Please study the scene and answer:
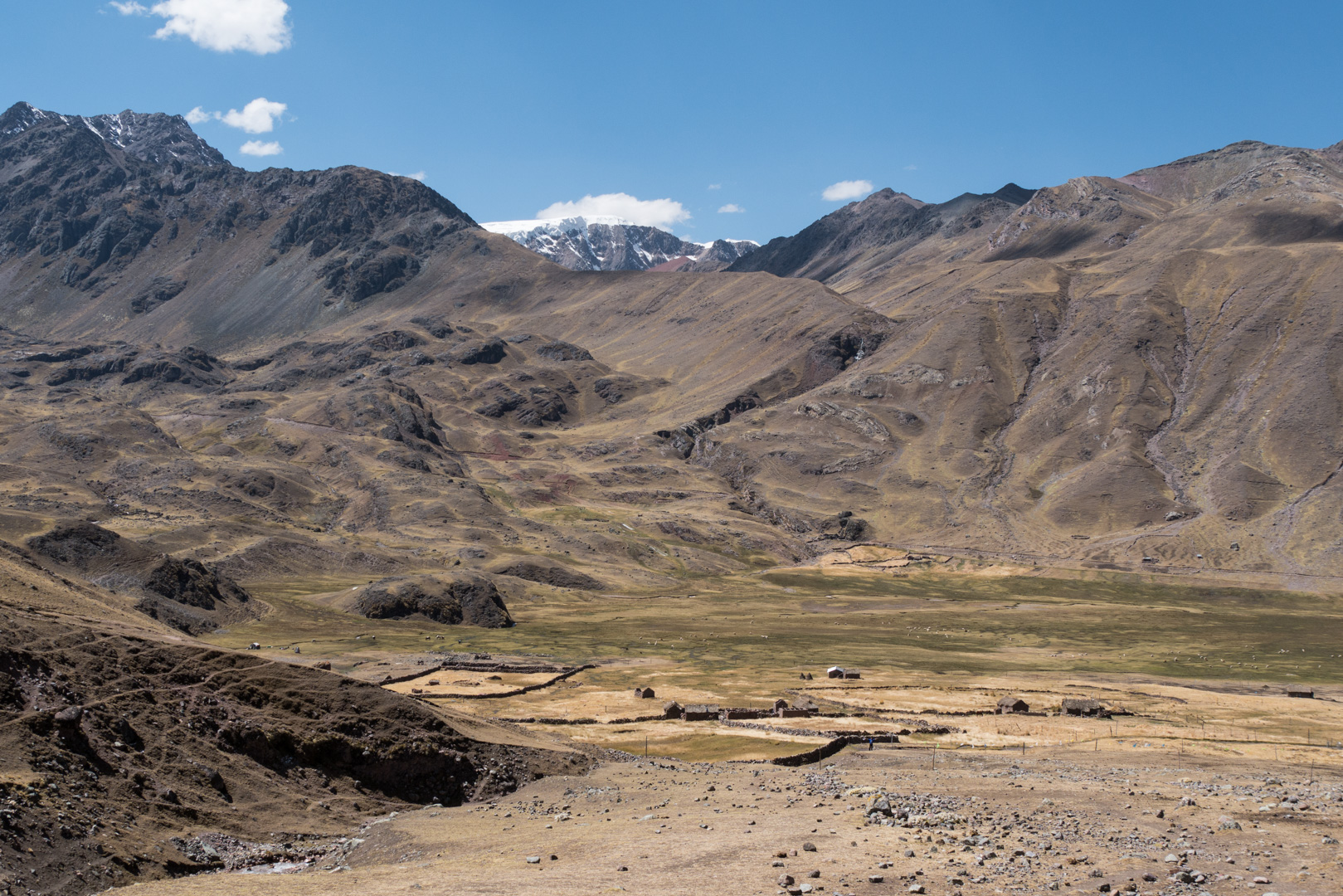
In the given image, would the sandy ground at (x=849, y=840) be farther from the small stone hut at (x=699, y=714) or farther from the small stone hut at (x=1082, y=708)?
the small stone hut at (x=1082, y=708)

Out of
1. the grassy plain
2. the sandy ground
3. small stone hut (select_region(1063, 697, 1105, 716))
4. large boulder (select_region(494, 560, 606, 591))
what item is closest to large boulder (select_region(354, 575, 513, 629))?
the grassy plain

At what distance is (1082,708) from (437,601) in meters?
98.9

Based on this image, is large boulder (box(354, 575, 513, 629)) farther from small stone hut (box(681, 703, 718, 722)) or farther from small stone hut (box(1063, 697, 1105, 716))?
small stone hut (box(1063, 697, 1105, 716))

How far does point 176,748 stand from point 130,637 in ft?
24.1

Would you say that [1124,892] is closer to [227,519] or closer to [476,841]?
[476,841]

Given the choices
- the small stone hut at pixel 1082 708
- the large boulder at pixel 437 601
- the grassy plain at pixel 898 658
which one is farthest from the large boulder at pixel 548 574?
Result: the small stone hut at pixel 1082 708

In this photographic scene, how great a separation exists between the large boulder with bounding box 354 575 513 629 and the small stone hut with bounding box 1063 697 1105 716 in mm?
90520

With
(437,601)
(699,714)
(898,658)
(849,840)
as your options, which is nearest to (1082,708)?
(699,714)

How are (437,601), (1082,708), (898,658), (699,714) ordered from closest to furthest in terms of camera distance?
(699,714), (1082,708), (898,658), (437,601)

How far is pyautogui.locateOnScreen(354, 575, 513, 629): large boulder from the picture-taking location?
148 meters

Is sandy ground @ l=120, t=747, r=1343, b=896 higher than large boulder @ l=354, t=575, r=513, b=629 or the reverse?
higher

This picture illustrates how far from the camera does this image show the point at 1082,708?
83.5m

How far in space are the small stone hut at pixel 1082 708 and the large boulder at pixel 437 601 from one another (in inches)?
3564

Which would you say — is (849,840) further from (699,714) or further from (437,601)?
(437,601)
